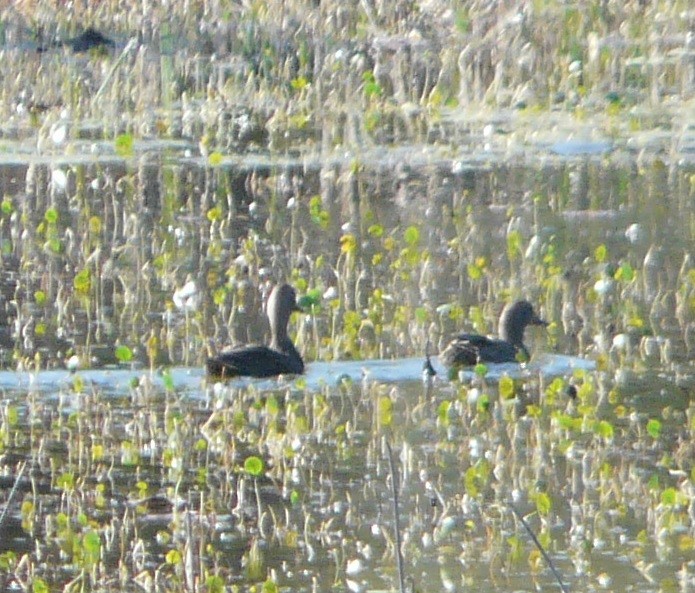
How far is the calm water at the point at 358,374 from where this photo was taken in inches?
227

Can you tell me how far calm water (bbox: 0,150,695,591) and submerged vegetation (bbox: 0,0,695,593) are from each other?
19 millimetres

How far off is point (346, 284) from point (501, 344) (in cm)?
147

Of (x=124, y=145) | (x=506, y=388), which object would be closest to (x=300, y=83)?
(x=124, y=145)

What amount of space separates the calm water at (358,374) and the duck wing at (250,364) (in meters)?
0.07

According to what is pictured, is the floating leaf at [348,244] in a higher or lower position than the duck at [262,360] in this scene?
higher

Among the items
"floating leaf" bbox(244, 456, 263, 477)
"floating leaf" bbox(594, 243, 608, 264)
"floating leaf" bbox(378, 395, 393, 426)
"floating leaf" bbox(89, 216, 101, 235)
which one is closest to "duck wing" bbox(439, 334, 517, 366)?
"floating leaf" bbox(378, 395, 393, 426)

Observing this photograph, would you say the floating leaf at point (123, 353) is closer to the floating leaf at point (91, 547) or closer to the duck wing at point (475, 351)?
the duck wing at point (475, 351)

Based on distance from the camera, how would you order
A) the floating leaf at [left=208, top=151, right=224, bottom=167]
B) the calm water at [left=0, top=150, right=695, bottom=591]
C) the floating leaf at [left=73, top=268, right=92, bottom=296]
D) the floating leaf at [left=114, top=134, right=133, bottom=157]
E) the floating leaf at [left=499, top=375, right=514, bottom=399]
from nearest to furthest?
the calm water at [left=0, top=150, right=695, bottom=591]
the floating leaf at [left=499, top=375, right=514, bottom=399]
the floating leaf at [left=73, top=268, right=92, bottom=296]
the floating leaf at [left=208, top=151, right=224, bottom=167]
the floating leaf at [left=114, top=134, right=133, bottom=157]

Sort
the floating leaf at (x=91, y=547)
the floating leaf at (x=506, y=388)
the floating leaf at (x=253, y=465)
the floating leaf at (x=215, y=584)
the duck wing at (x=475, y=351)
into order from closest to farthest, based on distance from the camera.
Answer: the floating leaf at (x=215, y=584) < the floating leaf at (x=91, y=547) < the floating leaf at (x=253, y=465) < the floating leaf at (x=506, y=388) < the duck wing at (x=475, y=351)

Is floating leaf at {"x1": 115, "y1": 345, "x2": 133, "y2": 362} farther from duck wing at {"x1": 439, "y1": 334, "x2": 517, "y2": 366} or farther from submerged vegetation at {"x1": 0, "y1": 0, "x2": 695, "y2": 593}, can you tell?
duck wing at {"x1": 439, "y1": 334, "x2": 517, "y2": 366}

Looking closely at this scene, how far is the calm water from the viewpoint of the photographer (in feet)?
18.9

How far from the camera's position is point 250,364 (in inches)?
306

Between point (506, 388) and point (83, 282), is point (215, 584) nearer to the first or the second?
point (506, 388)

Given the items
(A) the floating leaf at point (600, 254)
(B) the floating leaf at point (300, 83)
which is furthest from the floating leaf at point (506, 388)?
(B) the floating leaf at point (300, 83)
